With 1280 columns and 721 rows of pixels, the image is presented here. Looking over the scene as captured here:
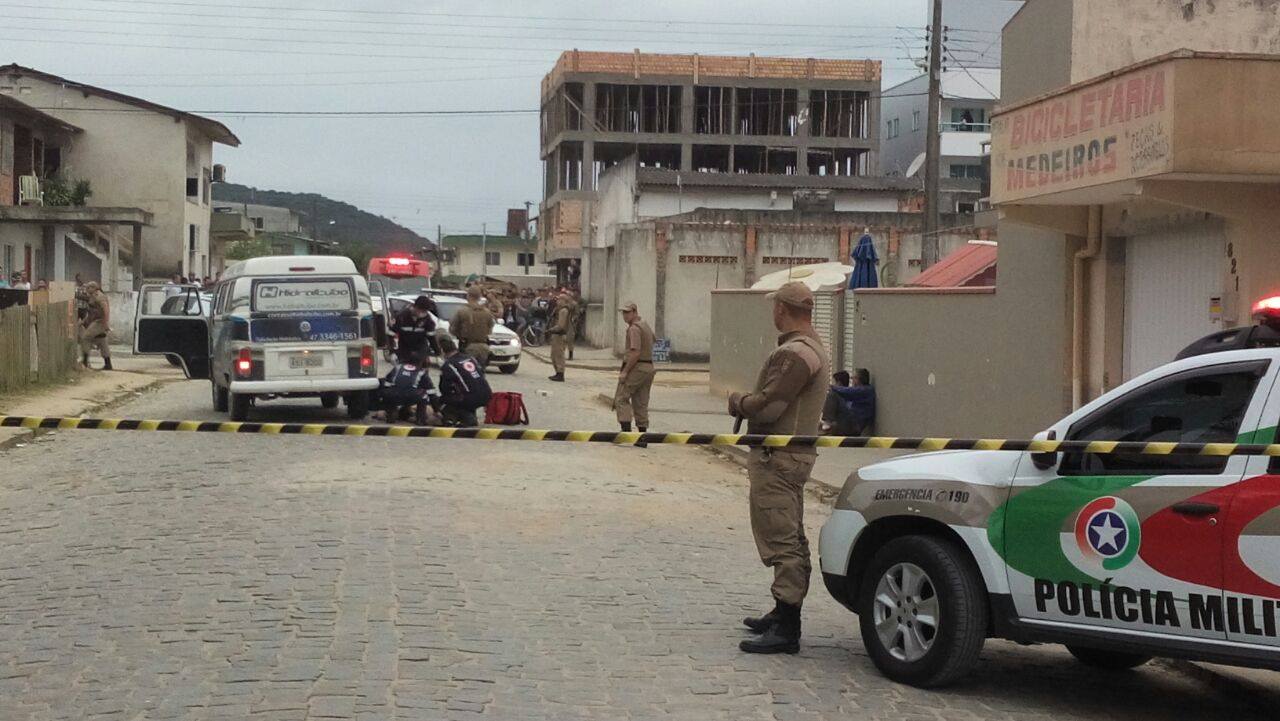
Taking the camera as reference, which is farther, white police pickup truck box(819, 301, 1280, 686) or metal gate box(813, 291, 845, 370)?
metal gate box(813, 291, 845, 370)

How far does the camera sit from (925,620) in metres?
7.00

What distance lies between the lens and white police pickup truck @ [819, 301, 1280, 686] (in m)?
5.98

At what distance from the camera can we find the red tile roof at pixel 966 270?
23.2m

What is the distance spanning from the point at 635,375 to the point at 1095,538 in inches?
498

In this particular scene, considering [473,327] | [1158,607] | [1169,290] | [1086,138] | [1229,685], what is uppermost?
[1086,138]

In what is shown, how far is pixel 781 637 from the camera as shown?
7617 millimetres

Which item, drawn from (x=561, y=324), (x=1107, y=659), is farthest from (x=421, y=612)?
(x=561, y=324)

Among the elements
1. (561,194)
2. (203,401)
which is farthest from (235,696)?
(561,194)

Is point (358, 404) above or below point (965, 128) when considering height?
below

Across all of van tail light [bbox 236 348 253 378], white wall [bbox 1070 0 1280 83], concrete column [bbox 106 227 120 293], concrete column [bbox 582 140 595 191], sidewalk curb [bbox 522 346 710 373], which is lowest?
sidewalk curb [bbox 522 346 710 373]

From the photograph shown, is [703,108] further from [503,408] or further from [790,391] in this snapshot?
[790,391]

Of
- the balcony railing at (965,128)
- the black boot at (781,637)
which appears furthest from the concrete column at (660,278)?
the balcony railing at (965,128)

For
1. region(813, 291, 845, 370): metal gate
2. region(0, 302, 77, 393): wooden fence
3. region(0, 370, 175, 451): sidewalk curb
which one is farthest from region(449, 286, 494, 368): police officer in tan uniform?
region(0, 302, 77, 393): wooden fence

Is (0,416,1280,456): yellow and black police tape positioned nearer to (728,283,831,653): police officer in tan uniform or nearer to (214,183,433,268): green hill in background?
(728,283,831,653): police officer in tan uniform
